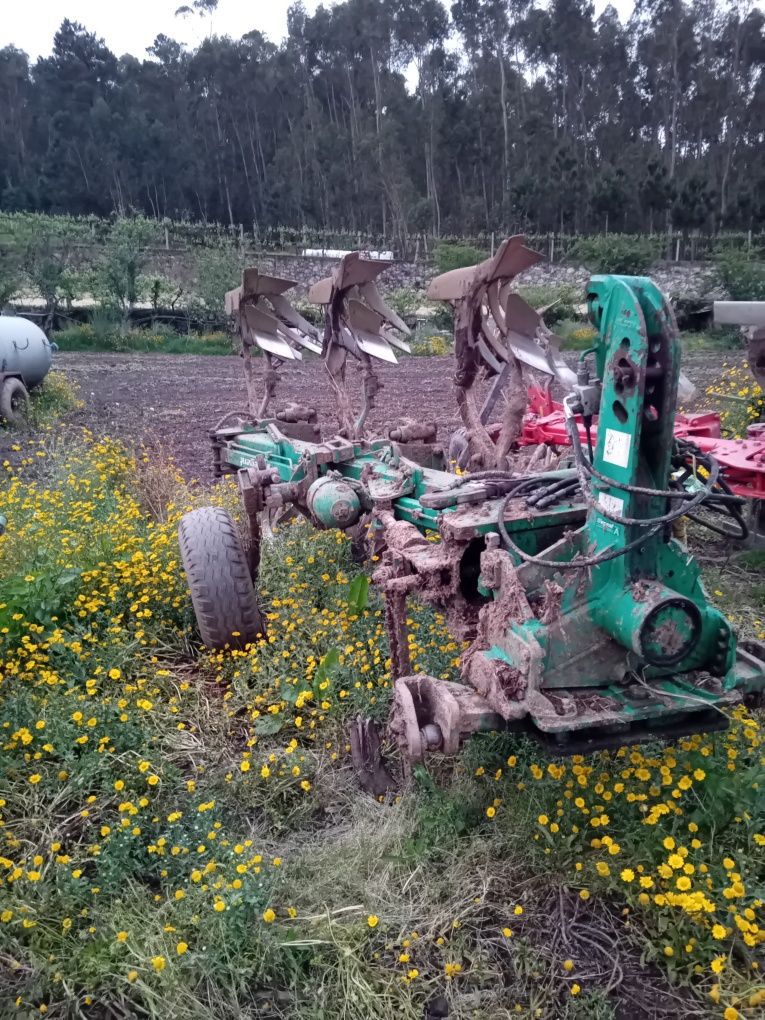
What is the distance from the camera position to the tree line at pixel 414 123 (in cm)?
3703

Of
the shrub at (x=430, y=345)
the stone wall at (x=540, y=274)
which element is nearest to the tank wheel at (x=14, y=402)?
the shrub at (x=430, y=345)

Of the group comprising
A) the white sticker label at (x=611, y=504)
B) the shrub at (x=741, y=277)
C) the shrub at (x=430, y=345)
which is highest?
the shrub at (x=741, y=277)

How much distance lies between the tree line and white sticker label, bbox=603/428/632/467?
3375 centimetres

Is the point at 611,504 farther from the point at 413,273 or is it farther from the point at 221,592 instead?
the point at 413,273

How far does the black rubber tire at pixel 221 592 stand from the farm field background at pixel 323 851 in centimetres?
17

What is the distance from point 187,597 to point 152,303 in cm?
2281

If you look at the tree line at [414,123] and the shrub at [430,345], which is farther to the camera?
the tree line at [414,123]

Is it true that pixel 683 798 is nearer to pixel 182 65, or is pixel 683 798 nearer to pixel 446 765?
pixel 446 765

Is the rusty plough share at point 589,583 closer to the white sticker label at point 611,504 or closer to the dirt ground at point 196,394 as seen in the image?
the white sticker label at point 611,504

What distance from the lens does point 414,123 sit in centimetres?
4369

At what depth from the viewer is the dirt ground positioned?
34.2 ft

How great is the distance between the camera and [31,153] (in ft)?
162

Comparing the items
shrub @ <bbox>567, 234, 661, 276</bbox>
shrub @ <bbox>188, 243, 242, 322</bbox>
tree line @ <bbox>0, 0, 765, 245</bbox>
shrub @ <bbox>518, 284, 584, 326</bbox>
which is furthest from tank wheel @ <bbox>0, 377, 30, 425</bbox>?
tree line @ <bbox>0, 0, 765, 245</bbox>

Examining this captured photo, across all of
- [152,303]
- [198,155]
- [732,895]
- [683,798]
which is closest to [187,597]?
[683,798]
